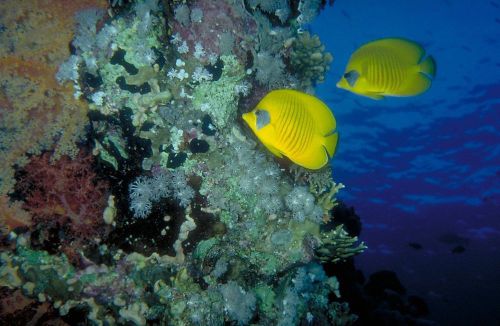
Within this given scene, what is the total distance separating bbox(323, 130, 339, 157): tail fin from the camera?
236cm

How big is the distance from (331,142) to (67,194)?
236cm

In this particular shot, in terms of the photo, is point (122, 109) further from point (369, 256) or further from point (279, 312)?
point (369, 256)

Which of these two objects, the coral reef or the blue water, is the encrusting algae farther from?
the blue water

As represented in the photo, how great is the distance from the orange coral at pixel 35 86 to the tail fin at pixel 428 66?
2.94 meters

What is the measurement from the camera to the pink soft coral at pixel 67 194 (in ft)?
9.13

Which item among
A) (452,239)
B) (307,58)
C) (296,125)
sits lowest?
(296,125)

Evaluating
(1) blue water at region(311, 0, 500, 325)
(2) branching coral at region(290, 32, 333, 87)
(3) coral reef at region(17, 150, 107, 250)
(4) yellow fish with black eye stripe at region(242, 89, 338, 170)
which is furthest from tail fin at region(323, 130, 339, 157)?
(1) blue water at region(311, 0, 500, 325)

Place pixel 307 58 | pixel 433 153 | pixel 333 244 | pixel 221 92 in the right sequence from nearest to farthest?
pixel 221 92
pixel 333 244
pixel 307 58
pixel 433 153

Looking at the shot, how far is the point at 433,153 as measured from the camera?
25953 mm

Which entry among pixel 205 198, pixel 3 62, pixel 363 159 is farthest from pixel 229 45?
pixel 363 159

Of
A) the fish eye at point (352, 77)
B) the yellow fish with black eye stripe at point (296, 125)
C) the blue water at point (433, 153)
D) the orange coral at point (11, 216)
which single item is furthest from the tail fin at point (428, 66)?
the blue water at point (433, 153)

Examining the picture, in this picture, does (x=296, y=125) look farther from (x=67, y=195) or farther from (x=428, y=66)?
(x=67, y=195)

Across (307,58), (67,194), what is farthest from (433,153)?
(67,194)

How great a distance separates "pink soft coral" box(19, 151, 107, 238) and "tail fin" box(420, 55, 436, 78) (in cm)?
284
